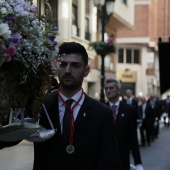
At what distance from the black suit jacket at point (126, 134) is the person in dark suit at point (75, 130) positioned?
2.59 metres

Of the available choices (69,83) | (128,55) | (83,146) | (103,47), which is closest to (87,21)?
(103,47)

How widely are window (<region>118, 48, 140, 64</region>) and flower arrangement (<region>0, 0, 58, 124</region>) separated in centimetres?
4509

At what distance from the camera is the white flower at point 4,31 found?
263 centimetres

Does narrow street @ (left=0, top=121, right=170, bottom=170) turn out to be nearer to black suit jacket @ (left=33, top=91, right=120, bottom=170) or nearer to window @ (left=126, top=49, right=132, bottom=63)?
black suit jacket @ (left=33, top=91, right=120, bottom=170)

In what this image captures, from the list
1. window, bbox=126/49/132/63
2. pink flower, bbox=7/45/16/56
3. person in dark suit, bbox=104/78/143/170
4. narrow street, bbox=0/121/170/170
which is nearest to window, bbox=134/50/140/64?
window, bbox=126/49/132/63

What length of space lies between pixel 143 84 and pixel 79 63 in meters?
46.3

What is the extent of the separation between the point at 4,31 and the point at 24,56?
10.6 inches

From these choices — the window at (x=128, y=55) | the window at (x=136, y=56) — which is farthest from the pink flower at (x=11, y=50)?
the window at (x=136, y=56)

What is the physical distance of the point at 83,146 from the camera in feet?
11.2

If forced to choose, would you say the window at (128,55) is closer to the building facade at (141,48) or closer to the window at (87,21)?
the building facade at (141,48)

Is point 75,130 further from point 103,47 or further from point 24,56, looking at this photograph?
point 103,47

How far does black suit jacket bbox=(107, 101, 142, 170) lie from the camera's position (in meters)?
6.10

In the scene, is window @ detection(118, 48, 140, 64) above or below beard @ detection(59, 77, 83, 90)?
above

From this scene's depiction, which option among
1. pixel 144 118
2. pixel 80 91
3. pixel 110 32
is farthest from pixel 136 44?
pixel 80 91
